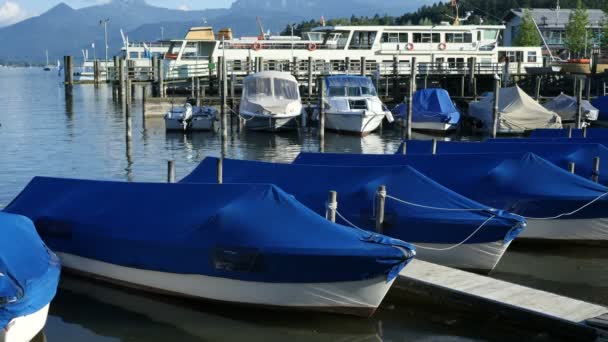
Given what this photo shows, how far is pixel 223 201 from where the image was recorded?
12531 millimetres

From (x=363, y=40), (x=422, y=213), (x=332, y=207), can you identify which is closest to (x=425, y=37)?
(x=363, y=40)

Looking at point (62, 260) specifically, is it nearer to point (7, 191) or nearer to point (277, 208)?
point (277, 208)

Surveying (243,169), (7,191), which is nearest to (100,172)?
(7,191)

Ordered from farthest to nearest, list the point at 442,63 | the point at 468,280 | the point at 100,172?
the point at 442,63 < the point at 100,172 < the point at 468,280

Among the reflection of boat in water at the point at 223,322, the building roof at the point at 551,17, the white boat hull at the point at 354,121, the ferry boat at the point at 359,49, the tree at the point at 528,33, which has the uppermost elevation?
the building roof at the point at 551,17

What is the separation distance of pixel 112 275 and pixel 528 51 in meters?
51.8

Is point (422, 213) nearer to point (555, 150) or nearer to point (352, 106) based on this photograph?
point (555, 150)

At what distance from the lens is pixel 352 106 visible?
123 ft

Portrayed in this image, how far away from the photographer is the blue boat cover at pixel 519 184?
15.7 m

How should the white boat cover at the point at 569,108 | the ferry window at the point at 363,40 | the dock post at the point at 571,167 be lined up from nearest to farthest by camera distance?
1. the dock post at the point at 571,167
2. the white boat cover at the point at 569,108
3. the ferry window at the point at 363,40

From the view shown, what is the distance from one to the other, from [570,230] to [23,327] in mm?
10753

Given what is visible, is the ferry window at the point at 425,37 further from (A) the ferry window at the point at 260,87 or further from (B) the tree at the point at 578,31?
(B) the tree at the point at 578,31

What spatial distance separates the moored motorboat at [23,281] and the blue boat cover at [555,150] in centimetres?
1061

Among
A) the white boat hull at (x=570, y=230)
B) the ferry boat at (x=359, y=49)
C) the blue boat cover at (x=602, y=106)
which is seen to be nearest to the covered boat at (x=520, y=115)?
the blue boat cover at (x=602, y=106)
